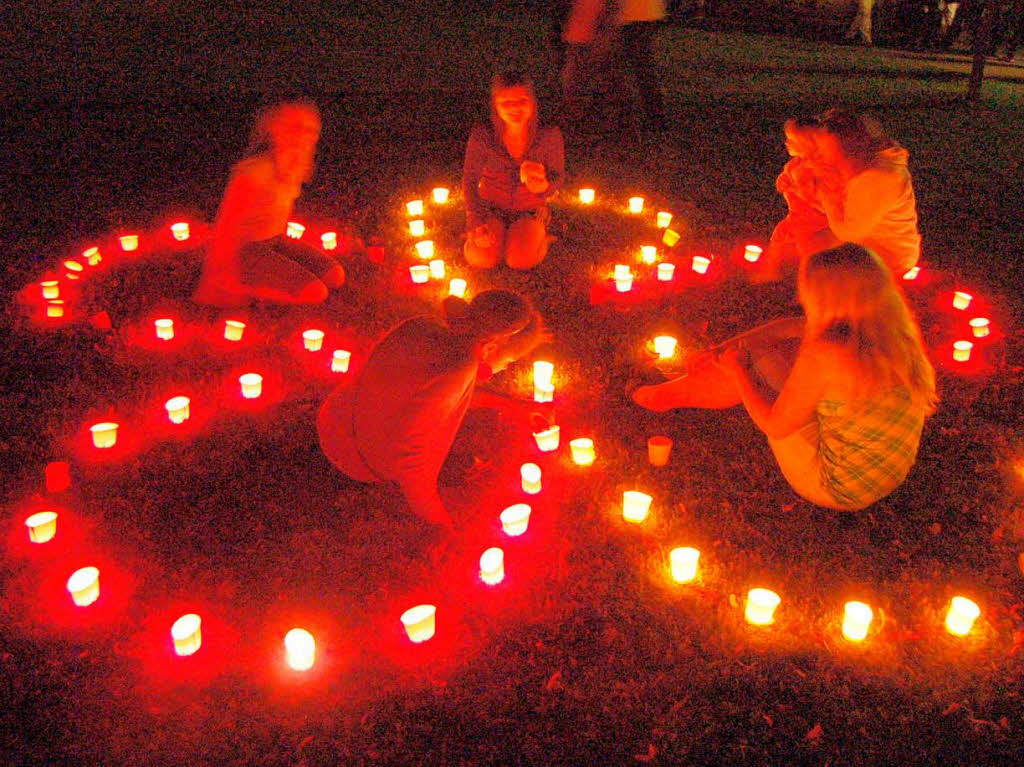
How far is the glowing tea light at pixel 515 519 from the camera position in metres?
3.79

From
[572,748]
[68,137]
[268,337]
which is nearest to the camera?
[572,748]

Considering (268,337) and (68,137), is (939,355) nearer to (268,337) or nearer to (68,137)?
(268,337)

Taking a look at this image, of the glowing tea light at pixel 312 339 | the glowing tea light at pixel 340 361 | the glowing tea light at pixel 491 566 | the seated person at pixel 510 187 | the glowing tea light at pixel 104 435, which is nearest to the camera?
the glowing tea light at pixel 491 566

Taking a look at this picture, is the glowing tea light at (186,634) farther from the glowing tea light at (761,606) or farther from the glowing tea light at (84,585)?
the glowing tea light at (761,606)

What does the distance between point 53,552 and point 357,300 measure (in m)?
2.85

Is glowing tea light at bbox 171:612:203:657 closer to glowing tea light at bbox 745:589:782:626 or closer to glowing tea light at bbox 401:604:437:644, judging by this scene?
glowing tea light at bbox 401:604:437:644

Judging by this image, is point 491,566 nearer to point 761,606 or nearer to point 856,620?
point 761,606

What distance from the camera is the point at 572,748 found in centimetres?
302

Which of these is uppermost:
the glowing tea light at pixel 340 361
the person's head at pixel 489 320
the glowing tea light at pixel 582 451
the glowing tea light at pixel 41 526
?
the person's head at pixel 489 320

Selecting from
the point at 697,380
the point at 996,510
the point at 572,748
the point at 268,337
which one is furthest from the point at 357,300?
the point at 996,510

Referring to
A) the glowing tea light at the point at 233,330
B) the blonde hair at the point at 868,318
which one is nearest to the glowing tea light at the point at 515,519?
the blonde hair at the point at 868,318

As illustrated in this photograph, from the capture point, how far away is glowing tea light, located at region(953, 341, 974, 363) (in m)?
5.39

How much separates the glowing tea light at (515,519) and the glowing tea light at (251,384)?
183 centimetres

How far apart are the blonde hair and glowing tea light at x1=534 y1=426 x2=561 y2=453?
5.00 feet
